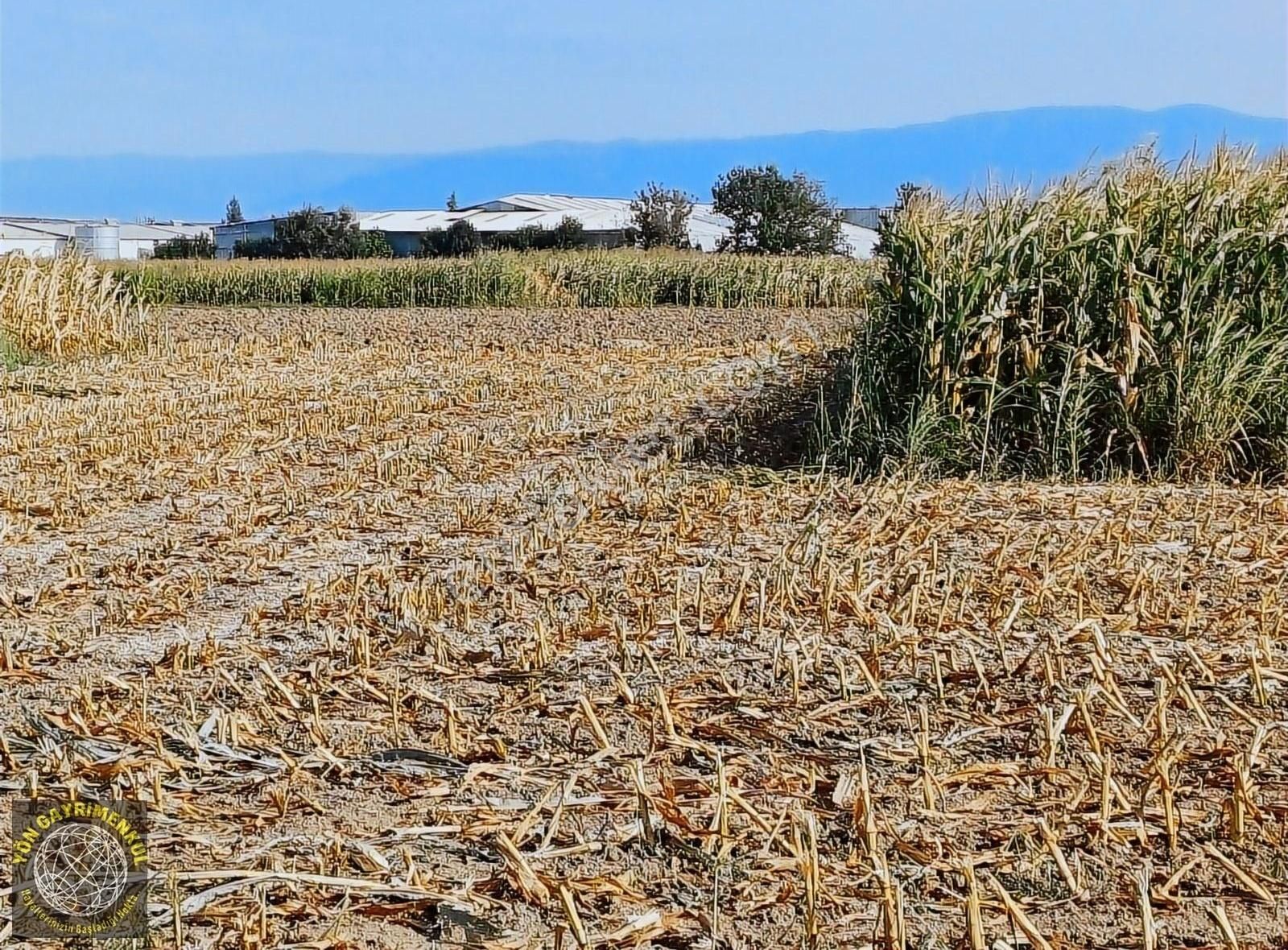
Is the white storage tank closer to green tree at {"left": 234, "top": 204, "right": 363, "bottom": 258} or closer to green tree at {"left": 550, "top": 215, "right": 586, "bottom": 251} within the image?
green tree at {"left": 234, "top": 204, "right": 363, "bottom": 258}

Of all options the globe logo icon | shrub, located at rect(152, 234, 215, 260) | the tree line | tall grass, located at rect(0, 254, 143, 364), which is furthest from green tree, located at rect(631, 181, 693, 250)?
the globe logo icon

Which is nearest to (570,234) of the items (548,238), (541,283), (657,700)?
(548,238)

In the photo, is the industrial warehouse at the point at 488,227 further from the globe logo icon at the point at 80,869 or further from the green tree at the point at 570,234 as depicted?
the globe logo icon at the point at 80,869

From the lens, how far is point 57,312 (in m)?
17.0

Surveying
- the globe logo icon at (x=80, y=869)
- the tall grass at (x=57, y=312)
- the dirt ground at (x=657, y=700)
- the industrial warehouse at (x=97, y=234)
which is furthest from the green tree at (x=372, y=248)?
the globe logo icon at (x=80, y=869)

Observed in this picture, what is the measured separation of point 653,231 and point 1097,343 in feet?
136

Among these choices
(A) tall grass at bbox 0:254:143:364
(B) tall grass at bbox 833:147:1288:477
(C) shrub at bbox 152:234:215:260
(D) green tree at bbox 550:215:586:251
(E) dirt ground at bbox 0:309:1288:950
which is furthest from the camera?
(C) shrub at bbox 152:234:215:260

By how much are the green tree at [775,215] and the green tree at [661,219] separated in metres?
2.24

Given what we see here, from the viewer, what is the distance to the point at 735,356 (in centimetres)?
1752

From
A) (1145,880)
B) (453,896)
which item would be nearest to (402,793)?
(453,896)

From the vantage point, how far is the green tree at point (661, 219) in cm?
4906

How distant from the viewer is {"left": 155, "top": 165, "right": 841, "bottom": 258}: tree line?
49.1 m

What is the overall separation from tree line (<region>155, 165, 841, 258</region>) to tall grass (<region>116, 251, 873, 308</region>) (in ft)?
54.3

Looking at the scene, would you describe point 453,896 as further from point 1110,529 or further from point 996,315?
point 996,315
